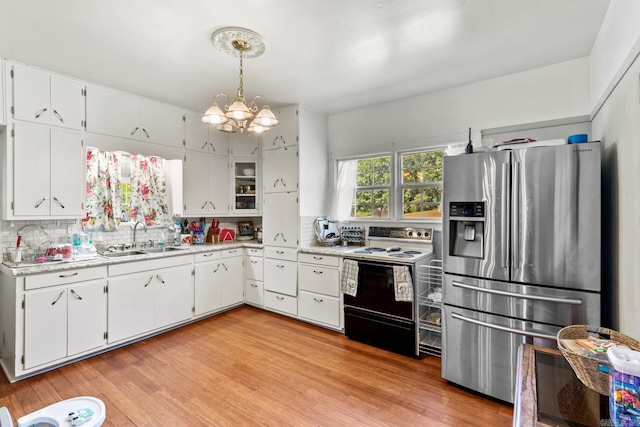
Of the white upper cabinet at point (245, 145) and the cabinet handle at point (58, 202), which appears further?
the white upper cabinet at point (245, 145)

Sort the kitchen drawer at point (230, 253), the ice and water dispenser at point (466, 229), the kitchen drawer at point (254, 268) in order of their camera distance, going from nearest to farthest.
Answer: the ice and water dispenser at point (466, 229), the kitchen drawer at point (230, 253), the kitchen drawer at point (254, 268)

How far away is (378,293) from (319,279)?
32.0 inches

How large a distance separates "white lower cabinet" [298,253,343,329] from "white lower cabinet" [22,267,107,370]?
6.86 ft

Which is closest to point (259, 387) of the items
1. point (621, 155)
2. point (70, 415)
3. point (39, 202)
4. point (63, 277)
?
point (70, 415)

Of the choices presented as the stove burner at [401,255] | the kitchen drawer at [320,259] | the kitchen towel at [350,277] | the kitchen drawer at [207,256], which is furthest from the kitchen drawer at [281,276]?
the stove burner at [401,255]

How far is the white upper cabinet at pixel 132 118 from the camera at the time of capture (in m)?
3.19

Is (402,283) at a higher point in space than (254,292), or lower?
higher

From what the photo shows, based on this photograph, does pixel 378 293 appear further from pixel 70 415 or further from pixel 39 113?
pixel 39 113

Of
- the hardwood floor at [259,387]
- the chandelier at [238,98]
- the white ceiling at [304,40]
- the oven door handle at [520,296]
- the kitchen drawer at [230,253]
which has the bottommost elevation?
the hardwood floor at [259,387]

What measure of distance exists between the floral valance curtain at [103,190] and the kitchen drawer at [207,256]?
39.0 inches

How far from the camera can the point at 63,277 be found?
2.67 metres

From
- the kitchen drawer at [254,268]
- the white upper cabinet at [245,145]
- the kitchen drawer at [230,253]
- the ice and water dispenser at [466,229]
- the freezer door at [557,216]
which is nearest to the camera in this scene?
the freezer door at [557,216]

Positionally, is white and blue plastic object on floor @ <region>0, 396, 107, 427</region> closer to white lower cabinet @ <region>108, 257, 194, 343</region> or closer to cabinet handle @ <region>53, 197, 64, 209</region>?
white lower cabinet @ <region>108, 257, 194, 343</region>

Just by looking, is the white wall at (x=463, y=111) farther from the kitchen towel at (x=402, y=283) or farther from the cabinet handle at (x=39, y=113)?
the cabinet handle at (x=39, y=113)
